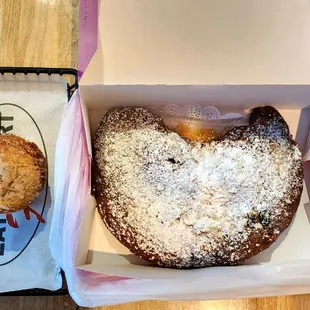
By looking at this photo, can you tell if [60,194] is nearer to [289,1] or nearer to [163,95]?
[163,95]

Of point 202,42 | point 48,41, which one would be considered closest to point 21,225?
point 48,41

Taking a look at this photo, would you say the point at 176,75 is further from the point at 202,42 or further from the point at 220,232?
the point at 220,232

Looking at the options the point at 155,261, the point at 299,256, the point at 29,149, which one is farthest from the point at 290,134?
the point at 29,149

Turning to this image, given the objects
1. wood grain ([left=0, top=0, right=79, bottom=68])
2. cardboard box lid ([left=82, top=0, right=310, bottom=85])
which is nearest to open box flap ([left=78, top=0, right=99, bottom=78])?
cardboard box lid ([left=82, top=0, right=310, bottom=85])

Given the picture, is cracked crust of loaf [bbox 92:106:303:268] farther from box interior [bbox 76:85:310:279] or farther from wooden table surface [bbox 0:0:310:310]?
wooden table surface [bbox 0:0:310:310]

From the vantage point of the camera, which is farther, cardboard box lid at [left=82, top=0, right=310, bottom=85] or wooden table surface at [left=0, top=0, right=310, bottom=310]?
wooden table surface at [left=0, top=0, right=310, bottom=310]
